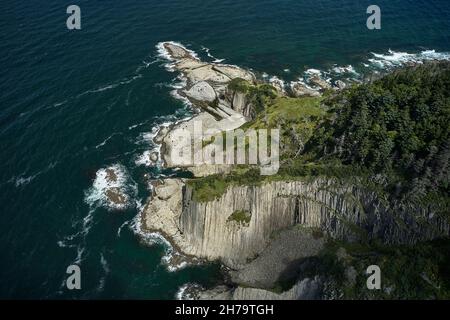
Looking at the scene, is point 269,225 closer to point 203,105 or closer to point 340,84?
point 203,105

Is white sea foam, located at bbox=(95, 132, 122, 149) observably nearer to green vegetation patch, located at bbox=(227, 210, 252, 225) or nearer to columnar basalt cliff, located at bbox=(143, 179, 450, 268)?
columnar basalt cliff, located at bbox=(143, 179, 450, 268)

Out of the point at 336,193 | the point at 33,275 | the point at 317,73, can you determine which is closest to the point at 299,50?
the point at 317,73

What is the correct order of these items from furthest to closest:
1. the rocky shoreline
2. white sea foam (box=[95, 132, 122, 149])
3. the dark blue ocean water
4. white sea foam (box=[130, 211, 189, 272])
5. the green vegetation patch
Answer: white sea foam (box=[95, 132, 122, 149]) → the green vegetation patch → white sea foam (box=[130, 211, 189, 272]) → the dark blue ocean water → the rocky shoreline

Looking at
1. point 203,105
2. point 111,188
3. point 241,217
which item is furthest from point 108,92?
point 241,217

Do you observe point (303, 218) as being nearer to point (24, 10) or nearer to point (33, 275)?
point (33, 275)

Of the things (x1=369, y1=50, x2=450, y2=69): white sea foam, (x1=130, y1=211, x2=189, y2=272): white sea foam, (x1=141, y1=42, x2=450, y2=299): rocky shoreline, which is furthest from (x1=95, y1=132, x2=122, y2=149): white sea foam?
(x1=369, y1=50, x2=450, y2=69): white sea foam

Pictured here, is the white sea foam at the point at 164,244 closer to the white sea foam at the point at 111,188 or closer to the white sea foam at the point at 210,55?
the white sea foam at the point at 111,188

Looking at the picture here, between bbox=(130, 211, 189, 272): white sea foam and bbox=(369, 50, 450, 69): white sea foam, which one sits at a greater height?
bbox=(369, 50, 450, 69): white sea foam
